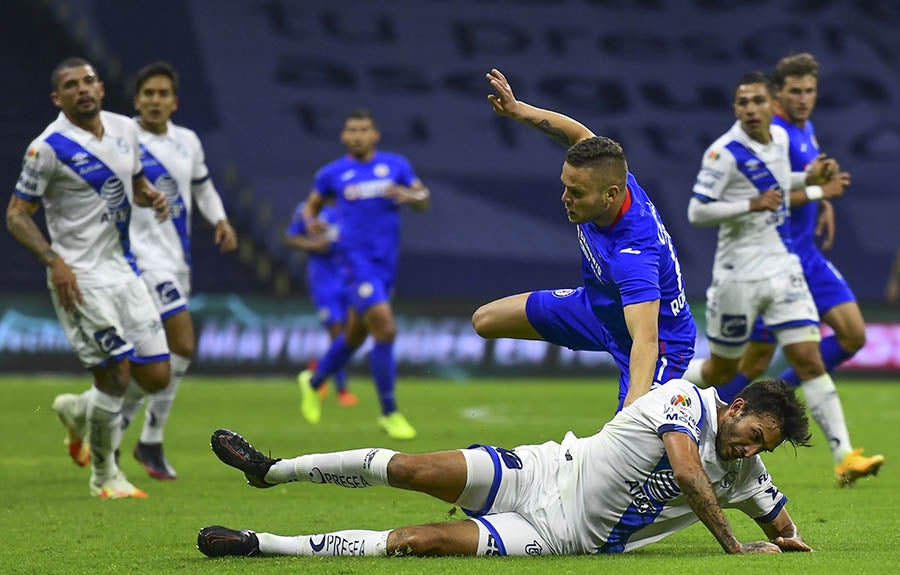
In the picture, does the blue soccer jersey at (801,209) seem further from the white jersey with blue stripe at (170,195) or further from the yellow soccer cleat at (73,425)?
the yellow soccer cleat at (73,425)

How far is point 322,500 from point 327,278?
875 centimetres

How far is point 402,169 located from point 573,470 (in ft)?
25.5

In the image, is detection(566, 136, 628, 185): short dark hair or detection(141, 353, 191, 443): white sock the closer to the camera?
detection(566, 136, 628, 185): short dark hair

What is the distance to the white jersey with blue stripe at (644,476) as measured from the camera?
5.89m

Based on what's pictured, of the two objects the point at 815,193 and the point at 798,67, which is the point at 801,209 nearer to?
the point at 815,193

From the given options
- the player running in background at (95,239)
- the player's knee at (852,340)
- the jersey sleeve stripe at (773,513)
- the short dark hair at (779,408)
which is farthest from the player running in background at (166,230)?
the short dark hair at (779,408)

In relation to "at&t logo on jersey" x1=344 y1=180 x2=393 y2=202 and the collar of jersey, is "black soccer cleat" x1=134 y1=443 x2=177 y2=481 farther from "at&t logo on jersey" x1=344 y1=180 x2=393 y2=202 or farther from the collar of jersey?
"at&t logo on jersey" x1=344 y1=180 x2=393 y2=202

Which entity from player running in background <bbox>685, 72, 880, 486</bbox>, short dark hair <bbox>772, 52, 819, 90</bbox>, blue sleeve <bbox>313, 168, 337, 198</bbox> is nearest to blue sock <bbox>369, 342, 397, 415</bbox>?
blue sleeve <bbox>313, 168, 337, 198</bbox>

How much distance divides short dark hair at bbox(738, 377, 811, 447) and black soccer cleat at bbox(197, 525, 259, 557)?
205 cm

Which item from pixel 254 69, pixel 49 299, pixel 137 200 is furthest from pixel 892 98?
pixel 137 200

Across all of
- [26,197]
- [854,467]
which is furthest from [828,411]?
[26,197]

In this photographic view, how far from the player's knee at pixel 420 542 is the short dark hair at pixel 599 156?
168 centimetres

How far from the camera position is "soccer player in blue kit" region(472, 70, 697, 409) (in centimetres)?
639

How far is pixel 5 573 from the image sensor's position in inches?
229
